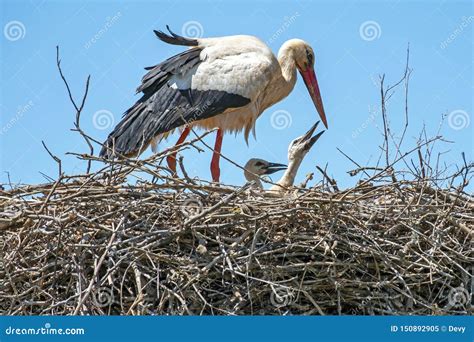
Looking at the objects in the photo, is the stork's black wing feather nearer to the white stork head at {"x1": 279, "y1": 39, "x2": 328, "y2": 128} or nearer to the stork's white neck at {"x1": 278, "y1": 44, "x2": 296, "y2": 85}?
the stork's white neck at {"x1": 278, "y1": 44, "x2": 296, "y2": 85}

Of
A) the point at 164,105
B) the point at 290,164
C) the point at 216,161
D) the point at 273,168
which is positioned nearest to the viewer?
the point at 290,164

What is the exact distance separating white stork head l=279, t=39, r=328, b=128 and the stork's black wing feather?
70cm

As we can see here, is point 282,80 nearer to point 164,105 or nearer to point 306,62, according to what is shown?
point 306,62

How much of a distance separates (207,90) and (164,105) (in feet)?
1.12

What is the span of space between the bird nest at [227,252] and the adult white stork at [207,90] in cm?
207

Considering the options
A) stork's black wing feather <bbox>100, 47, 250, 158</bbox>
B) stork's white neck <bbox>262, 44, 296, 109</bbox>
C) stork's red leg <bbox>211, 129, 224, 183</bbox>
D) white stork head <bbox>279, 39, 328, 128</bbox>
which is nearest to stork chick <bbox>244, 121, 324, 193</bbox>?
stork's black wing feather <bbox>100, 47, 250, 158</bbox>

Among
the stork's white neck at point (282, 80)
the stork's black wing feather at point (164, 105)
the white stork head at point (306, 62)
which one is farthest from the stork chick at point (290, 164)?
the white stork head at point (306, 62)

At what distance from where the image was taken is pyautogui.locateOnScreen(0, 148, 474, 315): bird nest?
5.02 m

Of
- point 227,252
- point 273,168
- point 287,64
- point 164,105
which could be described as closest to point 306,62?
point 287,64

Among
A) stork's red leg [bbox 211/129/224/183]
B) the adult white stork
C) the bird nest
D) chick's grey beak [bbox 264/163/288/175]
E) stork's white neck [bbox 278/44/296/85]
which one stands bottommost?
the bird nest

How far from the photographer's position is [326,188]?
5.33 metres

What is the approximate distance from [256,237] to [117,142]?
243cm

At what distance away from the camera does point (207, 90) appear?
7500mm


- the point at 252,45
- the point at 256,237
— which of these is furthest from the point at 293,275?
the point at 252,45
